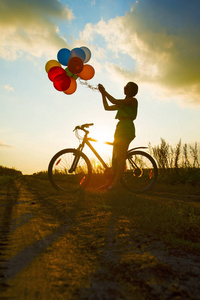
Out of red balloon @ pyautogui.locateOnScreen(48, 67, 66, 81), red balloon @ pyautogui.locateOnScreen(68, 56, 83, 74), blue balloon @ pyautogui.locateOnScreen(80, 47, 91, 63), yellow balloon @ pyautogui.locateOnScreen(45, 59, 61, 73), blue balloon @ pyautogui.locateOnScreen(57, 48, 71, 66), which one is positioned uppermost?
blue balloon @ pyautogui.locateOnScreen(80, 47, 91, 63)

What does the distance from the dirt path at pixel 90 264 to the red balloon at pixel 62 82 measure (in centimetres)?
368

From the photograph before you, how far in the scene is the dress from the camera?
16.9ft

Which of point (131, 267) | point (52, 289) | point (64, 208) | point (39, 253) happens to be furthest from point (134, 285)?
point (64, 208)

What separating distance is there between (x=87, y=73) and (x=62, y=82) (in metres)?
0.73

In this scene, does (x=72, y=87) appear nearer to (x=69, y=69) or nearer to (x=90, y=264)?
(x=69, y=69)

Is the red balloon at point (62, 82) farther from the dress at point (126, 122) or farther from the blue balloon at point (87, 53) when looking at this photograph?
the dress at point (126, 122)

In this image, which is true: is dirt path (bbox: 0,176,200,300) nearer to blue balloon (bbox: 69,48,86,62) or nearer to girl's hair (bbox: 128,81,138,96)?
girl's hair (bbox: 128,81,138,96)

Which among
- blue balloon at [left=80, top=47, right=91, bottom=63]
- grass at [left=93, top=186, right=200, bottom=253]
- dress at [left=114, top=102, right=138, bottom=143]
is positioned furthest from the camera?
blue balloon at [left=80, top=47, right=91, bottom=63]

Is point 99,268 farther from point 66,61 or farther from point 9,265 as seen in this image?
point 66,61

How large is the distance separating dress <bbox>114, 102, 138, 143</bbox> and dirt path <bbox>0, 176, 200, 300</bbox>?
2.83 m

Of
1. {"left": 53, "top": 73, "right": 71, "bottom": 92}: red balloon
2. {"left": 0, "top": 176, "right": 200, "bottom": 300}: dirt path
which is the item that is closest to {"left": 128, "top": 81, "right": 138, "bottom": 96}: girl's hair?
{"left": 53, "top": 73, "right": 71, "bottom": 92}: red balloon

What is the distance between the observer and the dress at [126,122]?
514 centimetres

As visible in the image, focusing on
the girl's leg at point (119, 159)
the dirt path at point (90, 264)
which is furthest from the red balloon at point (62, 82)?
the dirt path at point (90, 264)

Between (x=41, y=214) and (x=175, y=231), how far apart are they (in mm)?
1788
